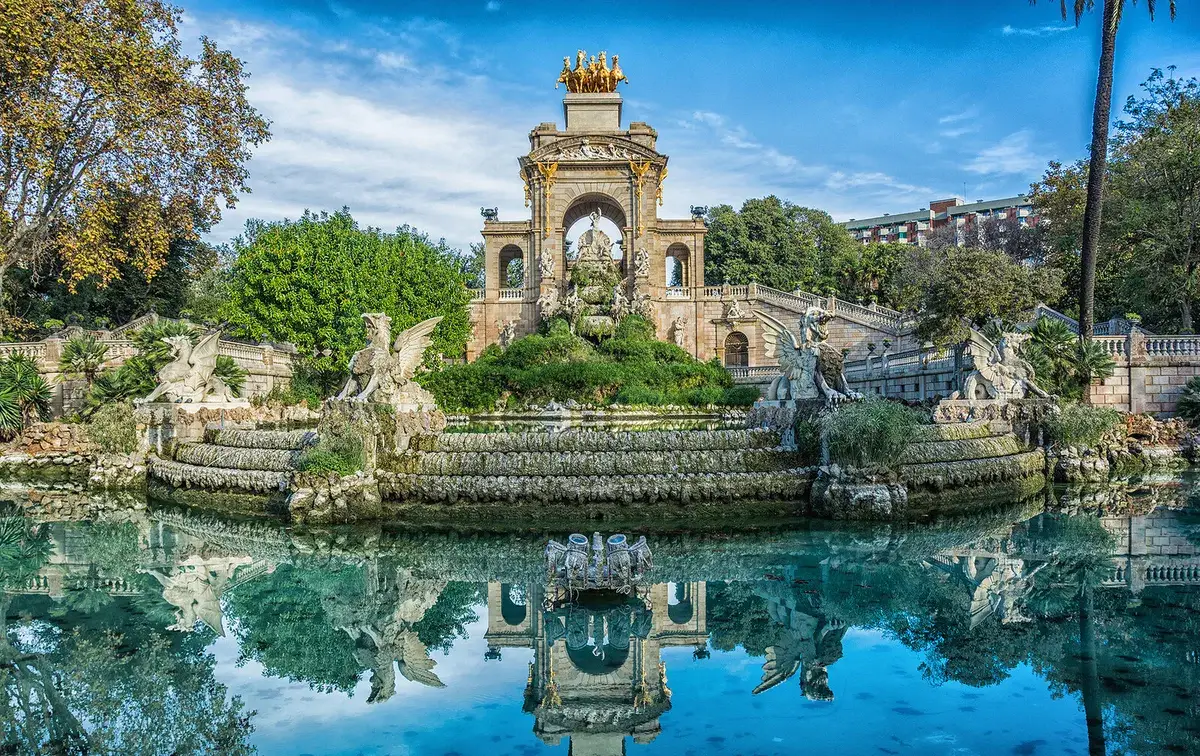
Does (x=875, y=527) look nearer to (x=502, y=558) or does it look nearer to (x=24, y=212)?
(x=502, y=558)

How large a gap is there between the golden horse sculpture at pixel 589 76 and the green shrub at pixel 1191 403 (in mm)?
31067

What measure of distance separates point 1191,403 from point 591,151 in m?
27.1

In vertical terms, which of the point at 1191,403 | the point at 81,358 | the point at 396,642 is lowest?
the point at 396,642

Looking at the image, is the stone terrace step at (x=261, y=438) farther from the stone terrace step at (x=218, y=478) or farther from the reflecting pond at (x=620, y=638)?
the reflecting pond at (x=620, y=638)

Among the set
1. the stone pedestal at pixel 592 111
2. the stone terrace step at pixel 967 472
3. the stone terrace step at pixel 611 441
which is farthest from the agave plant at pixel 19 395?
the stone pedestal at pixel 592 111

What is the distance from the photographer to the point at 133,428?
1502 cm

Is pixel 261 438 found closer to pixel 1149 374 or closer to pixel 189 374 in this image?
pixel 189 374

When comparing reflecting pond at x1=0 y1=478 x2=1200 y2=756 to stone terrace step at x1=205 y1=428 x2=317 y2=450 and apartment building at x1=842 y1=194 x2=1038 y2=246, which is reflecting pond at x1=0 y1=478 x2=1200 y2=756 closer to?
stone terrace step at x1=205 y1=428 x2=317 y2=450

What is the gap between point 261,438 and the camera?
1388 cm

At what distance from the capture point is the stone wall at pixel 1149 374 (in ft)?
66.4

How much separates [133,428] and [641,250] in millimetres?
26039

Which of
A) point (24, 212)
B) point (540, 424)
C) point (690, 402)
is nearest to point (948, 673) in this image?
point (540, 424)

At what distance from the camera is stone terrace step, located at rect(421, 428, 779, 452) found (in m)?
12.7

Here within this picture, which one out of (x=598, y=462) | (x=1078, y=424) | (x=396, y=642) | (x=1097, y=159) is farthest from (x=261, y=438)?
(x=1097, y=159)
